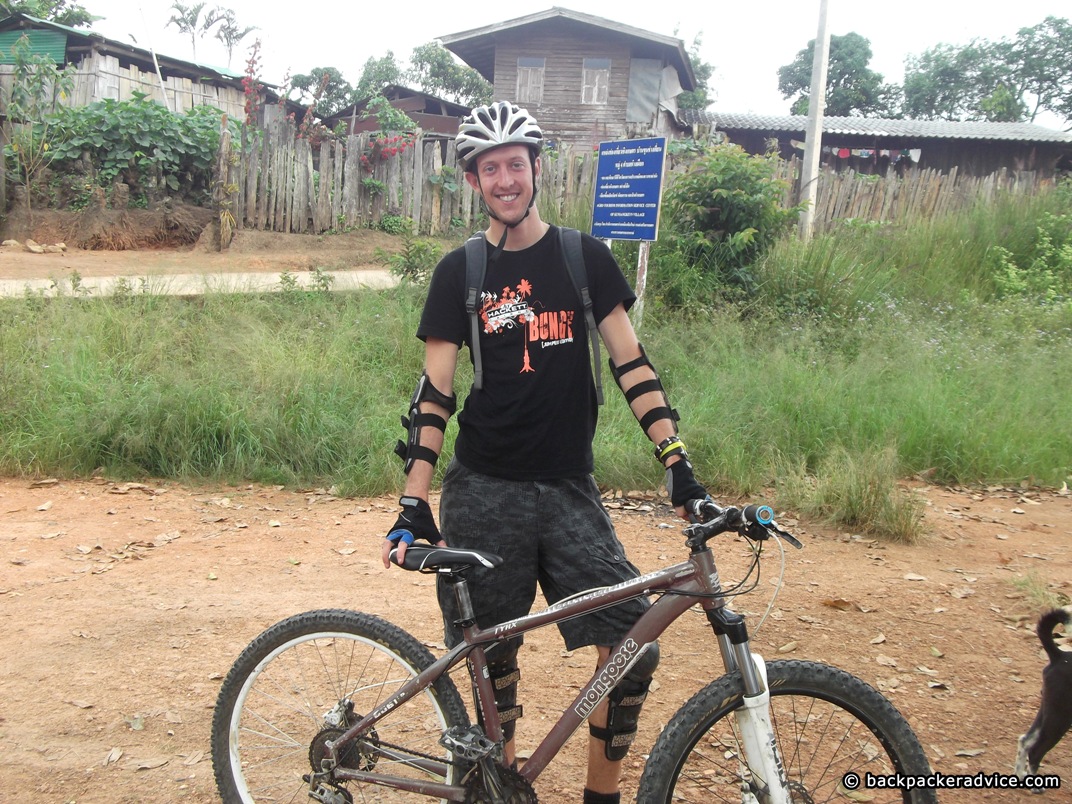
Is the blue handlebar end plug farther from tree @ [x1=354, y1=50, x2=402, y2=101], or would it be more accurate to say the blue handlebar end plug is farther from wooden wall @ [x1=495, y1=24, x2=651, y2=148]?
tree @ [x1=354, y1=50, x2=402, y2=101]

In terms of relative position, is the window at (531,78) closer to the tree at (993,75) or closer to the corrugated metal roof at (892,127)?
the corrugated metal roof at (892,127)

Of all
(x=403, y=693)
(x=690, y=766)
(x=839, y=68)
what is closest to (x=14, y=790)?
(x=403, y=693)

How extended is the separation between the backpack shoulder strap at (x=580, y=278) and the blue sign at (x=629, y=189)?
514 centimetres

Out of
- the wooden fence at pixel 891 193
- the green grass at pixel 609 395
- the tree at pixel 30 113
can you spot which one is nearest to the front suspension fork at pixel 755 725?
the green grass at pixel 609 395

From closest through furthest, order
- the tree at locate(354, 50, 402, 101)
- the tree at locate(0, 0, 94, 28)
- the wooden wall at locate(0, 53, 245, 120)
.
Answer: the wooden wall at locate(0, 53, 245, 120), the tree at locate(0, 0, 94, 28), the tree at locate(354, 50, 402, 101)

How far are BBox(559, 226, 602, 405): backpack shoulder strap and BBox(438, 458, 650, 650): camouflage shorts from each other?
35 cm

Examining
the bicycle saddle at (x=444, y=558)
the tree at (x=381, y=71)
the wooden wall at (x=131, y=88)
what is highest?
the tree at (x=381, y=71)

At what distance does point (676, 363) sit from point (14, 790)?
586 centimetres

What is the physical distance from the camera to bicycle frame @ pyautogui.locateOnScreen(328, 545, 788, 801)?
2.16m

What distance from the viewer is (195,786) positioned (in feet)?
9.94

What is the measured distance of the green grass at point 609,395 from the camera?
622 centimetres

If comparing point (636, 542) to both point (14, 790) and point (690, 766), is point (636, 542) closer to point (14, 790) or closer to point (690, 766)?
point (690, 766)

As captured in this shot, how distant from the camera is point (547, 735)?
249 cm

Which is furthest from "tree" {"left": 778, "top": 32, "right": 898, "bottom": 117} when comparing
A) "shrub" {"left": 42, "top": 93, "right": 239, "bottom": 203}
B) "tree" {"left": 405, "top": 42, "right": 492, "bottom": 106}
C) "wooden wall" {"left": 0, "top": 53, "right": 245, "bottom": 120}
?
"shrub" {"left": 42, "top": 93, "right": 239, "bottom": 203}
